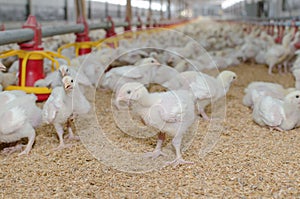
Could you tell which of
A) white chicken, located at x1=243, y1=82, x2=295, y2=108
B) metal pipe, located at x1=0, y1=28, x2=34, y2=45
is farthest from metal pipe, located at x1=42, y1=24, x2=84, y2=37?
white chicken, located at x1=243, y1=82, x2=295, y2=108

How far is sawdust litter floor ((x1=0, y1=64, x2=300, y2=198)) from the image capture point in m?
1.63

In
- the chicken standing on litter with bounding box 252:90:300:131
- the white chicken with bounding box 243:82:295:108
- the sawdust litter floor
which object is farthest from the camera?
the white chicken with bounding box 243:82:295:108

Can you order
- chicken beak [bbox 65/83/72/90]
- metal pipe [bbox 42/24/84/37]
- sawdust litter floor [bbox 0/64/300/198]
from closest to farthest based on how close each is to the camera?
sawdust litter floor [bbox 0/64/300/198]
chicken beak [bbox 65/83/72/90]
metal pipe [bbox 42/24/84/37]

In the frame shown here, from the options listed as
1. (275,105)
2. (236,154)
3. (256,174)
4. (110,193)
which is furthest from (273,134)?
(110,193)

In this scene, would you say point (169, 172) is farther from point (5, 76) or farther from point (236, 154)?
point (5, 76)

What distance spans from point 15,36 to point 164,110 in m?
1.45

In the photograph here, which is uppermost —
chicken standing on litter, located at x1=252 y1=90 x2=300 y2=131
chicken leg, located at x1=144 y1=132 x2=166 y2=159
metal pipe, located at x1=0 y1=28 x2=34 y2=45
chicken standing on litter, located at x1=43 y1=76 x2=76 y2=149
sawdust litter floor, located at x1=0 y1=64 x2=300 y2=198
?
metal pipe, located at x1=0 y1=28 x2=34 y2=45

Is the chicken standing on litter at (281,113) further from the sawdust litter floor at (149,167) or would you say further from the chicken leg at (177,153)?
the chicken leg at (177,153)

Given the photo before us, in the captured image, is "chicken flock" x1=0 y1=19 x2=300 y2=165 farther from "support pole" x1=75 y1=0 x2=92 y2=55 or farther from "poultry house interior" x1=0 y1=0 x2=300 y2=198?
"support pole" x1=75 y1=0 x2=92 y2=55

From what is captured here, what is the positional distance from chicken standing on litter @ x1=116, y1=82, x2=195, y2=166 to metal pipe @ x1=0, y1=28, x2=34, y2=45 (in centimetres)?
117

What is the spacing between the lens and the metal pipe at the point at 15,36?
2.65m

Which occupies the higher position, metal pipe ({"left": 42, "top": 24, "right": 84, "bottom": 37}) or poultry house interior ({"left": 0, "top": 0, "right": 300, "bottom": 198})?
metal pipe ({"left": 42, "top": 24, "right": 84, "bottom": 37})

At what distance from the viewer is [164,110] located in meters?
1.82

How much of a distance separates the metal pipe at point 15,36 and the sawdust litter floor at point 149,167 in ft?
2.22
